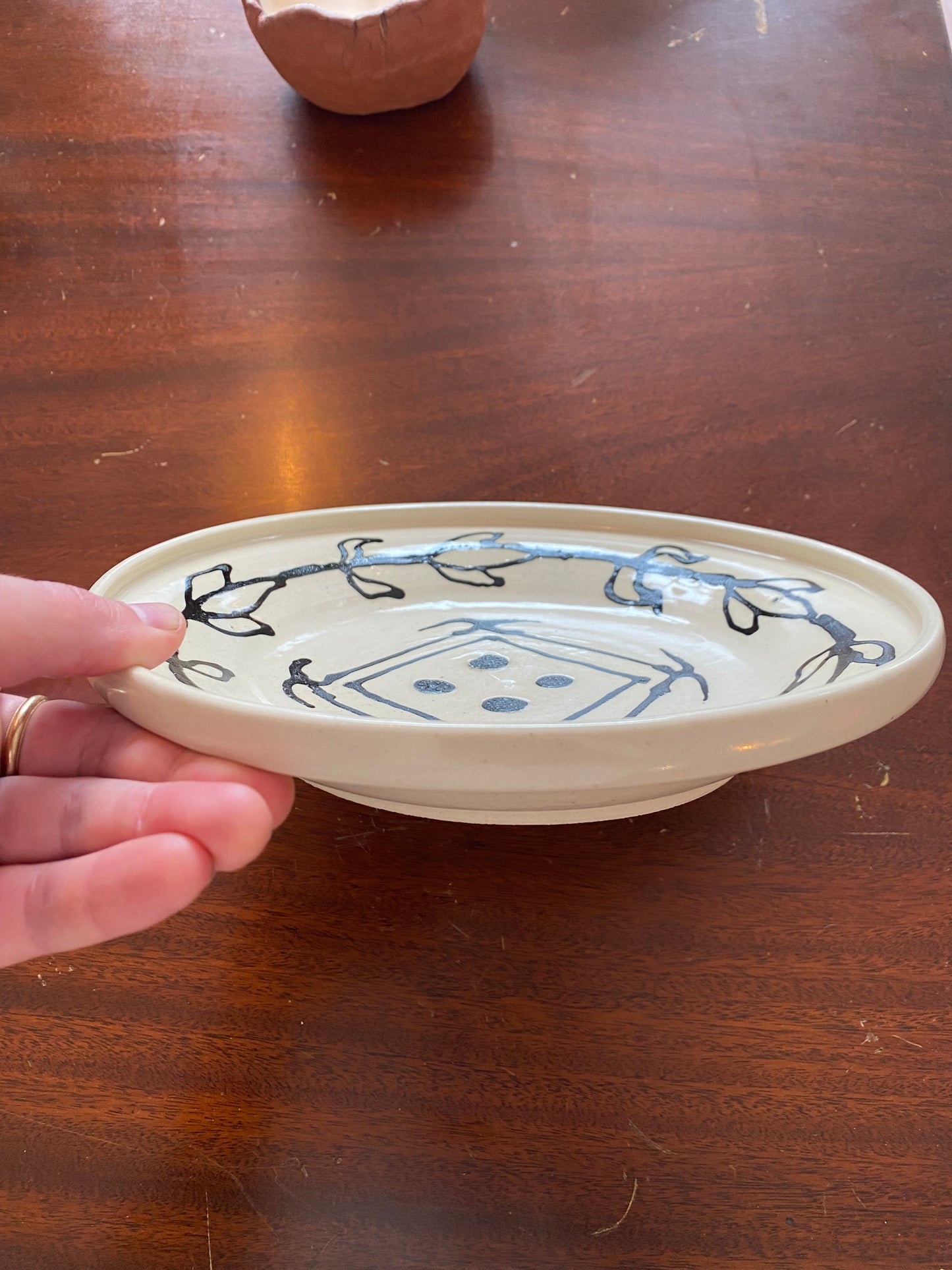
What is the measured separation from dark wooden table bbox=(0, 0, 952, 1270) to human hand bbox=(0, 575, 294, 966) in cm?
15

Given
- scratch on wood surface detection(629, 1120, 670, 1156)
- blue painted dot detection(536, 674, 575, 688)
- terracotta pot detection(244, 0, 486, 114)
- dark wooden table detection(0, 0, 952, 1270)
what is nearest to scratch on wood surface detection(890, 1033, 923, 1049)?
dark wooden table detection(0, 0, 952, 1270)

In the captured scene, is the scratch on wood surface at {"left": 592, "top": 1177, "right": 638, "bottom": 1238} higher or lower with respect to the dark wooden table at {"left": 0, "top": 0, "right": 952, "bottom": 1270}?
lower

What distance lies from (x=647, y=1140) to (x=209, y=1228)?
233mm

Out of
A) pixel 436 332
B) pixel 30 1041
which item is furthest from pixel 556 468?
pixel 30 1041

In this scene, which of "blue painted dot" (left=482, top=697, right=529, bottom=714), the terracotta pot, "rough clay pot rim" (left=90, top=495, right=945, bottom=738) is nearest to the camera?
"rough clay pot rim" (left=90, top=495, right=945, bottom=738)

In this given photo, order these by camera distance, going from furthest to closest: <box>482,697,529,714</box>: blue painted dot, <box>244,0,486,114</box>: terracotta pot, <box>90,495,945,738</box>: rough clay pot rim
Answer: <box>244,0,486,114</box>: terracotta pot, <box>482,697,529,714</box>: blue painted dot, <box>90,495,945,738</box>: rough clay pot rim

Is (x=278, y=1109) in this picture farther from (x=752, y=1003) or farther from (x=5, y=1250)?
(x=752, y=1003)

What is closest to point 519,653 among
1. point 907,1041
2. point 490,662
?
point 490,662

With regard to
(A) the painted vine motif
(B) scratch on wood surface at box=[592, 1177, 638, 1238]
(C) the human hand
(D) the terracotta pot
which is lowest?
(B) scratch on wood surface at box=[592, 1177, 638, 1238]

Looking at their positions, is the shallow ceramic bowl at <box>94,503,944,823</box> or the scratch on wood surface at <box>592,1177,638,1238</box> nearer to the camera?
the shallow ceramic bowl at <box>94,503,944,823</box>

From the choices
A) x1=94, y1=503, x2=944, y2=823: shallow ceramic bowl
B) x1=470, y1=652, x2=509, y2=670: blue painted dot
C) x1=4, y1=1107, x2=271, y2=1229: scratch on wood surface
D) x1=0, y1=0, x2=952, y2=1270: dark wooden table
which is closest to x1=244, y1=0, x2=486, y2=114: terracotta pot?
x1=0, y1=0, x2=952, y2=1270: dark wooden table

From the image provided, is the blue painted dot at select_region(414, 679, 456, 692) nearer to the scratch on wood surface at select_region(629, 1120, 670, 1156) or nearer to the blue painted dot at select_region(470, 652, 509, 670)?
the blue painted dot at select_region(470, 652, 509, 670)

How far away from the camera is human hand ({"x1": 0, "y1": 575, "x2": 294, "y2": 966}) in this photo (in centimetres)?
35

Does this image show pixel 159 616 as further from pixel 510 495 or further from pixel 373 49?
pixel 373 49
